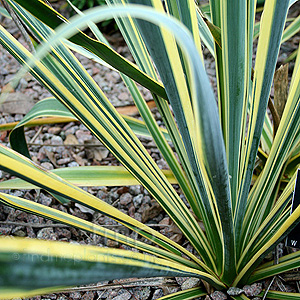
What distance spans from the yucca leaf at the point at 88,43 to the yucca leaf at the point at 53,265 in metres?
0.32

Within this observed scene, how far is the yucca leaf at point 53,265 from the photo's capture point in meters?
0.27

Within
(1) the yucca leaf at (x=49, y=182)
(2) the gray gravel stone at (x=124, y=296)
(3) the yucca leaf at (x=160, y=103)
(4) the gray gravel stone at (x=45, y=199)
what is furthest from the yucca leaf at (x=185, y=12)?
(4) the gray gravel stone at (x=45, y=199)

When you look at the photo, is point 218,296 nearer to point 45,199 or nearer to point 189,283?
point 189,283

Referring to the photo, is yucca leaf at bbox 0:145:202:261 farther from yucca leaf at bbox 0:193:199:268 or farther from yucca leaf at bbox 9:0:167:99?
yucca leaf at bbox 9:0:167:99

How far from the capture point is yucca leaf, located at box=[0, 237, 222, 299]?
0.27 m

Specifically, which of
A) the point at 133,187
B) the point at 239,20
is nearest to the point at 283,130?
the point at 239,20

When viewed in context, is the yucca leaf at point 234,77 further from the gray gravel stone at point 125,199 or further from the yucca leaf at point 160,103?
the gray gravel stone at point 125,199

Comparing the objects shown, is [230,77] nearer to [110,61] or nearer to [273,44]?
[273,44]

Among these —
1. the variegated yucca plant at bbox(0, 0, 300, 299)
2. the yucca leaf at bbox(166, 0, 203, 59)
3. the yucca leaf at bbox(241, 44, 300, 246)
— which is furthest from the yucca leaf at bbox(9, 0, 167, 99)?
the yucca leaf at bbox(241, 44, 300, 246)

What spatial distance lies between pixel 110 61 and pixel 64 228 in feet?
1.81

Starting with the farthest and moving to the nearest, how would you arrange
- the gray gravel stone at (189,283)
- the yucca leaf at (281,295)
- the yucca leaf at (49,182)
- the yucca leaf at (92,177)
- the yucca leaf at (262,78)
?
the yucca leaf at (92,177) < the gray gravel stone at (189,283) < the yucca leaf at (281,295) < the yucca leaf at (262,78) < the yucca leaf at (49,182)

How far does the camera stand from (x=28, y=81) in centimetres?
167

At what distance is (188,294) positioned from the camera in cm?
71

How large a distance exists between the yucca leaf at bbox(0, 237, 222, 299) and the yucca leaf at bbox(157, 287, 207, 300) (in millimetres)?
342
